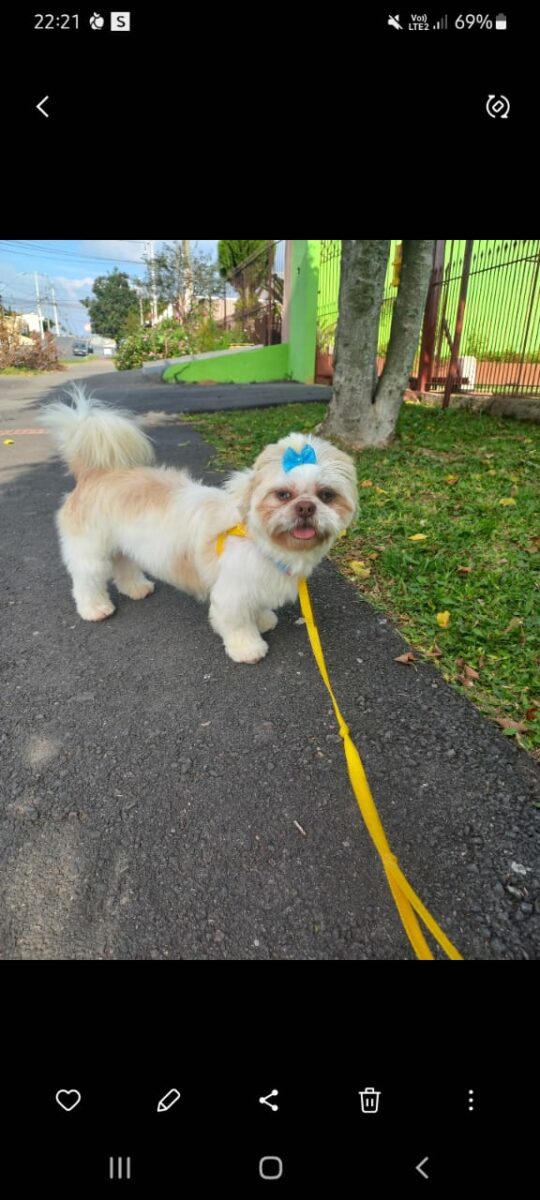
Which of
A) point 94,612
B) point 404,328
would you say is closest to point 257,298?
point 404,328

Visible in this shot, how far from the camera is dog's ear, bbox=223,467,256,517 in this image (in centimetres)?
280

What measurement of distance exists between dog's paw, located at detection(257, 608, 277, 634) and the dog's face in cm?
74

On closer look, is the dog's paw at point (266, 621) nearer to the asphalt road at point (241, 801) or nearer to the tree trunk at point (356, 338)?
the asphalt road at point (241, 801)

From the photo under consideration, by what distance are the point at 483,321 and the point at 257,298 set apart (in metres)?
16.2

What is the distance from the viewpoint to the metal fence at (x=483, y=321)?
352 inches

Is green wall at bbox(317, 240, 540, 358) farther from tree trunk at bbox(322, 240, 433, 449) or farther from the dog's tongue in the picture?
the dog's tongue

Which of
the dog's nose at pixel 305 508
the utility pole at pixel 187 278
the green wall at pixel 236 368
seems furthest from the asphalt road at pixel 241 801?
the utility pole at pixel 187 278

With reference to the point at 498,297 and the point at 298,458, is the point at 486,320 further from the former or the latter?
the point at 298,458

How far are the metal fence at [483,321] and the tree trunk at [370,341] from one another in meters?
2.02

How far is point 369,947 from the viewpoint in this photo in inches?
65.1
